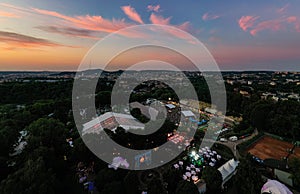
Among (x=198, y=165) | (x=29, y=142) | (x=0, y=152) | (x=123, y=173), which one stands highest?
(x=29, y=142)

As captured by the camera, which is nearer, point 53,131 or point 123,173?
point 123,173

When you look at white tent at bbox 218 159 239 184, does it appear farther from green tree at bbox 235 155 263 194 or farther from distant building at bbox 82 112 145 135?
distant building at bbox 82 112 145 135

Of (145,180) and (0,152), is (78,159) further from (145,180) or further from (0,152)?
(0,152)

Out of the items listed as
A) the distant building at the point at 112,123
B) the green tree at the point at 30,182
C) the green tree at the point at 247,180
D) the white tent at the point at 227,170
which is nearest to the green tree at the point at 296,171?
the green tree at the point at 247,180

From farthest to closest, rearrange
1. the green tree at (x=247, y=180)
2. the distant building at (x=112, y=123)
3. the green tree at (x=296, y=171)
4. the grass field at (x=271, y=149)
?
the distant building at (x=112, y=123)
the grass field at (x=271, y=149)
the green tree at (x=296, y=171)
the green tree at (x=247, y=180)

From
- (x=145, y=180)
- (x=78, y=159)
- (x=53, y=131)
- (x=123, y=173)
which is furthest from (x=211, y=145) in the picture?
(x=53, y=131)

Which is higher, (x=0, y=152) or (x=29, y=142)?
(x=29, y=142)

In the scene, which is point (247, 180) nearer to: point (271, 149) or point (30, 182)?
point (271, 149)

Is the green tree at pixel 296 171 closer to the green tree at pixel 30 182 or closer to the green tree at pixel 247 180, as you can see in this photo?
the green tree at pixel 247 180

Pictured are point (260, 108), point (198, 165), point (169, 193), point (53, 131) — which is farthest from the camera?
point (260, 108)

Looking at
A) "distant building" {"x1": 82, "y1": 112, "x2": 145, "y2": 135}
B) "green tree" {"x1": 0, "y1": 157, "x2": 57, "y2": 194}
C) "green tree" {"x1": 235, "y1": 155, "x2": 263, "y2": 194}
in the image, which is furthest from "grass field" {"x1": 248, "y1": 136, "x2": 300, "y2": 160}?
"green tree" {"x1": 0, "y1": 157, "x2": 57, "y2": 194}
